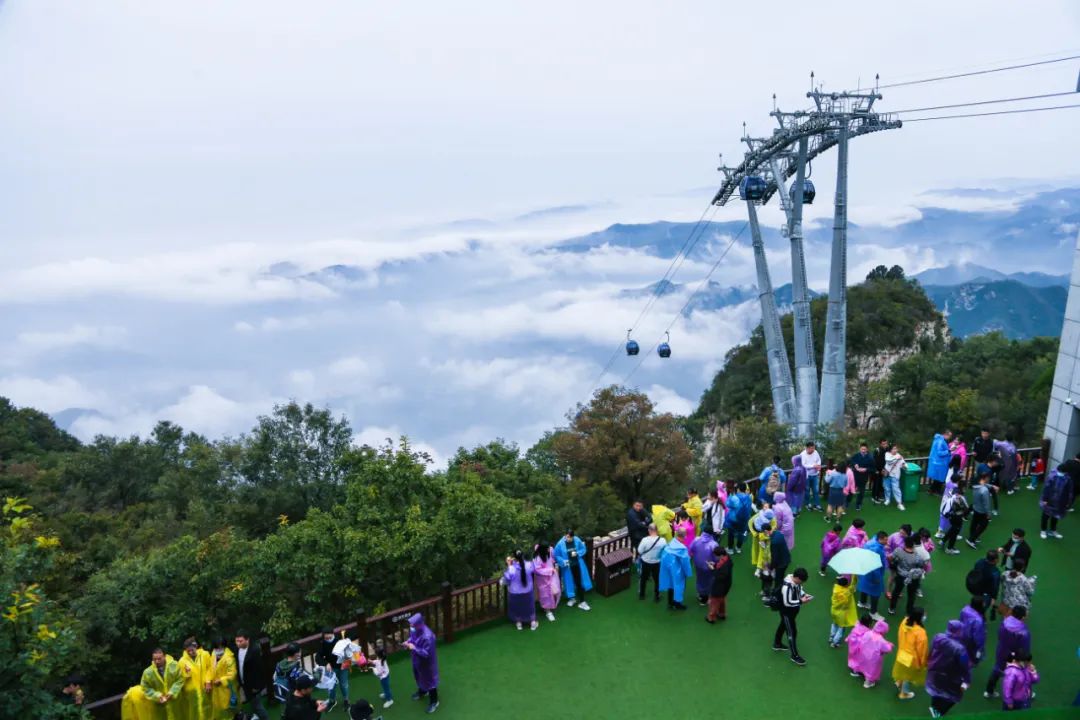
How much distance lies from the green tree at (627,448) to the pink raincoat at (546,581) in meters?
15.4

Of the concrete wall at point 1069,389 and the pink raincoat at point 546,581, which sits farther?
the concrete wall at point 1069,389

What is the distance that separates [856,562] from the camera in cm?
921

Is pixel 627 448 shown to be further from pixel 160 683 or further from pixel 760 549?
pixel 160 683

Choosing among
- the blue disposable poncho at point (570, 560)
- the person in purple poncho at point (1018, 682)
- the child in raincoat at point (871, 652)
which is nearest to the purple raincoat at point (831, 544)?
the child in raincoat at point (871, 652)

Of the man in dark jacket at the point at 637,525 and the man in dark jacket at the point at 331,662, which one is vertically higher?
the man in dark jacket at the point at 637,525

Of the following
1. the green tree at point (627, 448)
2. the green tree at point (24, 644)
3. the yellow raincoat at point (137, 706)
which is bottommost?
the green tree at point (627, 448)

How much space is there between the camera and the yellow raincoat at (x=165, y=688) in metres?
7.88

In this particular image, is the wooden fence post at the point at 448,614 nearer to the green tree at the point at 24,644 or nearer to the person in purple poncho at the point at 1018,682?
the green tree at the point at 24,644

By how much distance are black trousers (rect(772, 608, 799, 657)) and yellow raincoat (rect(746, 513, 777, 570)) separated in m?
1.15

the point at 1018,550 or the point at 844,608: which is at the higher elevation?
the point at 1018,550

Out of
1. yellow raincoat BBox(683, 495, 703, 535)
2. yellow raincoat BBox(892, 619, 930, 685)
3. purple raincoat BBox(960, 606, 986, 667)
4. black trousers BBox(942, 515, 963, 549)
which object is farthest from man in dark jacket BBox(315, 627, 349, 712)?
black trousers BBox(942, 515, 963, 549)

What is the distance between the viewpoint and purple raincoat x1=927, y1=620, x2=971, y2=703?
25.4 ft

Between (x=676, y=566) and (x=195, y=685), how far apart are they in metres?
6.64

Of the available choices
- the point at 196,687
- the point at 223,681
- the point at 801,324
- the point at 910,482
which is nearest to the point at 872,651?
the point at 910,482
